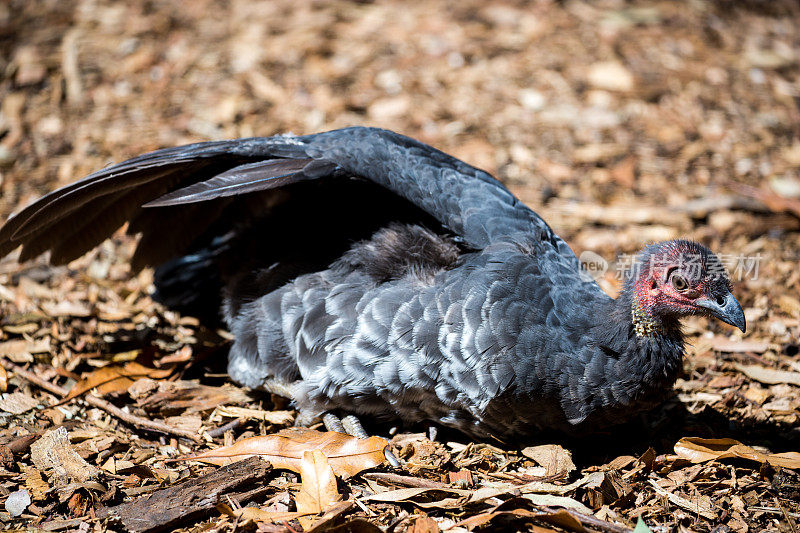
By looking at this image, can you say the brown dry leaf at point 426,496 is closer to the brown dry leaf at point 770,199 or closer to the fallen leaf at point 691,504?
the fallen leaf at point 691,504

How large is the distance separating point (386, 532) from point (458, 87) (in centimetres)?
→ 451

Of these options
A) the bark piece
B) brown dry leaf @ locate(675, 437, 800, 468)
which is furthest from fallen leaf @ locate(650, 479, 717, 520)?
the bark piece

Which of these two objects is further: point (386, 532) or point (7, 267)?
point (7, 267)

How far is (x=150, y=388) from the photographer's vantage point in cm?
393

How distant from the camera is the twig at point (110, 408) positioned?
3.62 metres

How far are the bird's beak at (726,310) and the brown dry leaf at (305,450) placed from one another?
159 cm

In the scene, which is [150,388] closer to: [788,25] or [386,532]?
[386,532]

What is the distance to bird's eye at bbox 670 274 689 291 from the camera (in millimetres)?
3354

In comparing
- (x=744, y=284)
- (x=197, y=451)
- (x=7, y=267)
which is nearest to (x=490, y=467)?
(x=197, y=451)

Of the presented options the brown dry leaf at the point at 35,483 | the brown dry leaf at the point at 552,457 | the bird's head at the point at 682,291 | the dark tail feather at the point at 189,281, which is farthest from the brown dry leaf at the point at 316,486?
the bird's head at the point at 682,291

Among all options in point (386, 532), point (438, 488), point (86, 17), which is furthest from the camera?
point (86, 17)

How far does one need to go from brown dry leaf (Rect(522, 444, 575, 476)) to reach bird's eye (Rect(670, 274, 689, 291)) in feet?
2.98

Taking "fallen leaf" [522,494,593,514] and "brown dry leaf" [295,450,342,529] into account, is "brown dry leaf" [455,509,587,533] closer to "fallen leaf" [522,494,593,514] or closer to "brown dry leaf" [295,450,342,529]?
"fallen leaf" [522,494,593,514]

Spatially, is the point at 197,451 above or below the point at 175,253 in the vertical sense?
below
